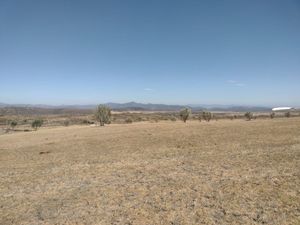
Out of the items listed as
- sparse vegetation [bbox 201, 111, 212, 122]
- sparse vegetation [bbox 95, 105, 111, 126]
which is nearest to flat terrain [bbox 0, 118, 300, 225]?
sparse vegetation [bbox 95, 105, 111, 126]

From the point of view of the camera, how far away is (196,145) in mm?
26422

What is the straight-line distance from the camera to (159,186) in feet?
46.7

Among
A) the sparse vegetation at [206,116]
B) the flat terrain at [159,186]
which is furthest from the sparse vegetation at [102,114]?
the flat terrain at [159,186]

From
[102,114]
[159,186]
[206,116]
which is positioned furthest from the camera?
[206,116]

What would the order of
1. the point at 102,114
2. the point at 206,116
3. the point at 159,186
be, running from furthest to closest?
the point at 206,116 → the point at 102,114 → the point at 159,186

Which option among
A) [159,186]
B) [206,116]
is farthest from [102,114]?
[159,186]

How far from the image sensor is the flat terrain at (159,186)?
34.8ft

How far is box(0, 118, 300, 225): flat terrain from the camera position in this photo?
1062 cm

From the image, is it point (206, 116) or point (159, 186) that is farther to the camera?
point (206, 116)

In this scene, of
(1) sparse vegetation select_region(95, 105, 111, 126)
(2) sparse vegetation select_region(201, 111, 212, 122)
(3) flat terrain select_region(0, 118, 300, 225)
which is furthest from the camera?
(2) sparse vegetation select_region(201, 111, 212, 122)

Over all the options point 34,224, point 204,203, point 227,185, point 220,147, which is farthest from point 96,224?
point 220,147

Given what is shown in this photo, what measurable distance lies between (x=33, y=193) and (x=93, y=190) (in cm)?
280

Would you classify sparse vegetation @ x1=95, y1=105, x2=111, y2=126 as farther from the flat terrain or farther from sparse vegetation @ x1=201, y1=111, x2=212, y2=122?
the flat terrain

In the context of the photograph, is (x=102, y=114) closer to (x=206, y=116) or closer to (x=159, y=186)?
(x=206, y=116)
